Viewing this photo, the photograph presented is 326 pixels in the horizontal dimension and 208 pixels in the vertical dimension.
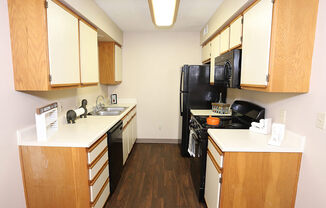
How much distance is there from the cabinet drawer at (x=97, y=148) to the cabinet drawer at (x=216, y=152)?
1.14 m

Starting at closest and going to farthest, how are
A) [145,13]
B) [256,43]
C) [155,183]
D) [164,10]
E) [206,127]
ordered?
1. [256,43]
2. [164,10]
3. [206,127]
4. [155,183]
5. [145,13]

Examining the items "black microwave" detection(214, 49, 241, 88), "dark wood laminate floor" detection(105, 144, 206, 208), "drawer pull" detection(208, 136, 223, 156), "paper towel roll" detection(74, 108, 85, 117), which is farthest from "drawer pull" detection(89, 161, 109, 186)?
"black microwave" detection(214, 49, 241, 88)

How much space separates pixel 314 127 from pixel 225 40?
1494 mm

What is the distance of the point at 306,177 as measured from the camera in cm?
137

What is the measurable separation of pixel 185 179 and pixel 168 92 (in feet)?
6.42

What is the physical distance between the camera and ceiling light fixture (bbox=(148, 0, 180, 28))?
173cm

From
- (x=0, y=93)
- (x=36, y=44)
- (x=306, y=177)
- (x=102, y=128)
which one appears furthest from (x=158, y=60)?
(x=306, y=177)

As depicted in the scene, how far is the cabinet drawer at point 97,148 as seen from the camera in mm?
1579

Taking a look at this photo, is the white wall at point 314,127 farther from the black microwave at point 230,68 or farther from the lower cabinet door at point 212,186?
the lower cabinet door at point 212,186

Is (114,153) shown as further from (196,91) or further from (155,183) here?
(196,91)

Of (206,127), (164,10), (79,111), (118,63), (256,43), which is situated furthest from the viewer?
(118,63)

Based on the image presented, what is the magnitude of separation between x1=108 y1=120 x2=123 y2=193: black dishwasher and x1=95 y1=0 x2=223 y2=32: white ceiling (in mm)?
1670

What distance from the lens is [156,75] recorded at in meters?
3.96

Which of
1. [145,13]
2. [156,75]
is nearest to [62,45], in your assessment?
[145,13]
